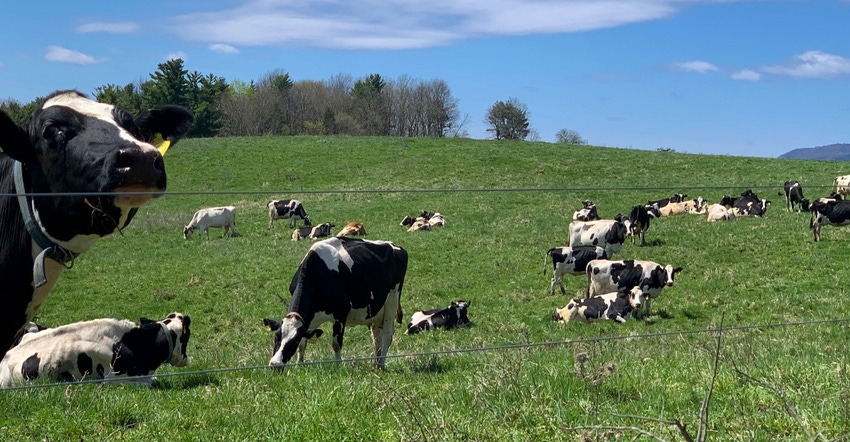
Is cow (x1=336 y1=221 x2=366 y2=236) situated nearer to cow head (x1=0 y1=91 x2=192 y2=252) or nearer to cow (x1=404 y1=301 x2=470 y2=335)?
cow (x1=404 y1=301 x2=470 y2=335)

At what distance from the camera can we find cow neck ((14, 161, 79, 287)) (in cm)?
384

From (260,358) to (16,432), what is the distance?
5.33 m

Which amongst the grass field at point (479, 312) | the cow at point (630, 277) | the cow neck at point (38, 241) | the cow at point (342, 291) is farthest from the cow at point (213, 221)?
the cow neck at point (38, 241)

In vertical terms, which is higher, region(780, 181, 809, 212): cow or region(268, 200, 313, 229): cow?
region(780, 181, 809, 212): cow

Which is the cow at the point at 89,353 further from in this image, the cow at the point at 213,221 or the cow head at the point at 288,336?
the cow at the point at 213,221

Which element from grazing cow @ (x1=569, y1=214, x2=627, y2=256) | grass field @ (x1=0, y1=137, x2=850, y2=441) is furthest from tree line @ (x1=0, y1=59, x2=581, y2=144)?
grazing cow @ (x1=569, y1=214, x2=627, y2=256)

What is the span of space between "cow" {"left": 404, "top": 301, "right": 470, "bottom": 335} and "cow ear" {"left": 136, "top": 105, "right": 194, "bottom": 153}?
11992mm

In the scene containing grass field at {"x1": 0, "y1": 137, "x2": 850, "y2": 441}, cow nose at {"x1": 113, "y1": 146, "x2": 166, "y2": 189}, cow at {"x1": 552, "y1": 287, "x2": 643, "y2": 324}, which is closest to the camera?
cow nose at {"x1": 113, "y1": 146, "x2": 166, "y2": 189}

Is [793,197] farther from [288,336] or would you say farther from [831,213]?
[288,336]

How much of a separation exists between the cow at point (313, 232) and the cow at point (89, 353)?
20.6m

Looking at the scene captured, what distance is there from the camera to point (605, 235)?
25.1m

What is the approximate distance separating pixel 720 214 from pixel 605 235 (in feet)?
23.9

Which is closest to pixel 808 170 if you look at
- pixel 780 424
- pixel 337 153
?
pixel 337 153

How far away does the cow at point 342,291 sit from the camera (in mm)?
10180
